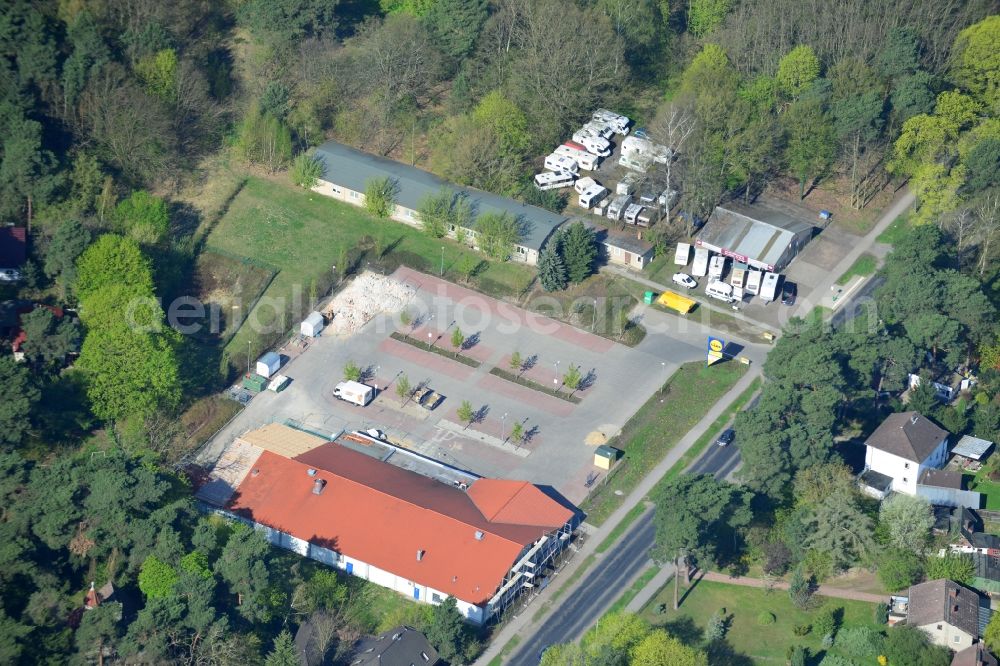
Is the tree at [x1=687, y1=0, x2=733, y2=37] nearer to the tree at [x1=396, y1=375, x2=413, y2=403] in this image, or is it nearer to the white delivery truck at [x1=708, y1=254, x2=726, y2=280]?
the white delivery truck at [x1=708, y1=254, x2=726, y2=280]

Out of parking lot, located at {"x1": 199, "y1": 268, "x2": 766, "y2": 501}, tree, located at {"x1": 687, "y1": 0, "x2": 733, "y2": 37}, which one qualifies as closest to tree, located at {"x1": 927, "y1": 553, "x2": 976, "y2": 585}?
parking lot, located at {"x1": 199, "y1": 268, "x2": 766, "y2": 501}

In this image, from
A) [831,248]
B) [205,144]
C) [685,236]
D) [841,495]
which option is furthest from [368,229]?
[841,495]

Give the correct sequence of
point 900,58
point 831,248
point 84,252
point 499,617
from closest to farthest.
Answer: point 499,617 → point 84,252 → point 831,248 → point 900,58

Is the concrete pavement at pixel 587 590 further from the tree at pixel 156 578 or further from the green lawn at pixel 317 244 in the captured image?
the green lawn at pixel 317 244

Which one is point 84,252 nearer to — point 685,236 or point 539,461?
point 539,461

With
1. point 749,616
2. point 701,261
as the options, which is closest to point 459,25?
point 701,261

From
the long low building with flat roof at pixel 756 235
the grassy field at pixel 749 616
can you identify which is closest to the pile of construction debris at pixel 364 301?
the long low building with flat roof at pixel 756 235
